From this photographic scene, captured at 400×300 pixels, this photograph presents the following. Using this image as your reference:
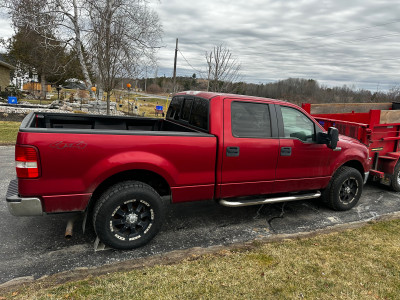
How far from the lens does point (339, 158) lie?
15.6 feet

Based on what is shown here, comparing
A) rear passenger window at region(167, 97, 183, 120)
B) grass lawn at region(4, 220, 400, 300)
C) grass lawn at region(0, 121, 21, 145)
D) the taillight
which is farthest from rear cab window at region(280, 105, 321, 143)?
grass lawn at region(0, 121, 21, 145)

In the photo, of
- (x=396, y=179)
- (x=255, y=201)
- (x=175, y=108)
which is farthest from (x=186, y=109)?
(x=396, y=179)

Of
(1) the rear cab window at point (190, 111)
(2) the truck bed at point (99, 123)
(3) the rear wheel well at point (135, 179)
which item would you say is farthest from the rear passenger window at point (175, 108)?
(3) the rear wheel well at point (135, 179)

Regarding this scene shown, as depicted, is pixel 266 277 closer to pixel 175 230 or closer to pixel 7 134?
pixel 175 230

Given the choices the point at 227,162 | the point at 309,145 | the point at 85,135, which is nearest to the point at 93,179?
the point at 85,135

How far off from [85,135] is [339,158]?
3846mm

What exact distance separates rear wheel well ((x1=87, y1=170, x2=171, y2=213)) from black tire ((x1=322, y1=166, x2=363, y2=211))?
2787mm

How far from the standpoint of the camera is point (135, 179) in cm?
379

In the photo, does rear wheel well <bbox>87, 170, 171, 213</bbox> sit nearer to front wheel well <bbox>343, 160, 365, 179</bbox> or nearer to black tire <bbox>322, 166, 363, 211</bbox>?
black tire <bbox>322, 166, 363, 211</bbox>

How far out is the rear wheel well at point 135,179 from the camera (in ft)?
11.7

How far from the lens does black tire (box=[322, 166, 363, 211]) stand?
4.86 metres

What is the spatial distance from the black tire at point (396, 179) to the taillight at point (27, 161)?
645cm

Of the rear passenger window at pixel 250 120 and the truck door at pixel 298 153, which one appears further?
the truck door at pixel 298 153

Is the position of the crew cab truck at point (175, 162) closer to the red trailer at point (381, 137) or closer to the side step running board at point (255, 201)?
the side step running board at point (255, 201)
